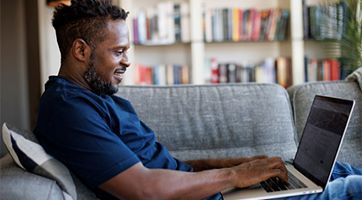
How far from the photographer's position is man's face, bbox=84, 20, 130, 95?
47.9 inches

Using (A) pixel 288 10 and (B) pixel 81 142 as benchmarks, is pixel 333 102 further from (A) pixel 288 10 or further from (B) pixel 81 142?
(A) pixel 288 10

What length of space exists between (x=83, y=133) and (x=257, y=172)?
0.51 metres

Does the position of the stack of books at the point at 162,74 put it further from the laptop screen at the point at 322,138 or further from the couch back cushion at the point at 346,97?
the laptop screen at the point at 322,138

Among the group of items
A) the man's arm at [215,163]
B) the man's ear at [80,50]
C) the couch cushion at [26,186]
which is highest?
the man's ear at [80,50]

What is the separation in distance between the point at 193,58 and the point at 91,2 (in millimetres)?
1819

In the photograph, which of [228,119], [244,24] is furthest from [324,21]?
[228,119]

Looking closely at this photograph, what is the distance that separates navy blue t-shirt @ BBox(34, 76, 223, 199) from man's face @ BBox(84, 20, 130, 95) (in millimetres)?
62

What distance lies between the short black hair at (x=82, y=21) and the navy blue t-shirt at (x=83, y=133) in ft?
0.45

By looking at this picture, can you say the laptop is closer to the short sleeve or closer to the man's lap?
the man's lap

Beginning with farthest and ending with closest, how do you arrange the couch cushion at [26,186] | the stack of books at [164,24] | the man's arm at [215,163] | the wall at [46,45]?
the wall at [46,45], the stack of books at [164,24], the man's arm at [215,163], the couch cushion at [26,186]

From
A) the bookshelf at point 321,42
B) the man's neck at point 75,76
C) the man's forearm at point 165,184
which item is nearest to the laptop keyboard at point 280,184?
the man's forearm at point 165,184

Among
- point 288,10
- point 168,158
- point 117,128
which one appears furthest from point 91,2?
point 288,10

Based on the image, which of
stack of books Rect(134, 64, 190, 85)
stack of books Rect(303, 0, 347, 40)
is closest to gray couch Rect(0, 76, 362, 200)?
stack of books Rect(303, 0, 347, 40)

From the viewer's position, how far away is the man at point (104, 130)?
3.34 ft
